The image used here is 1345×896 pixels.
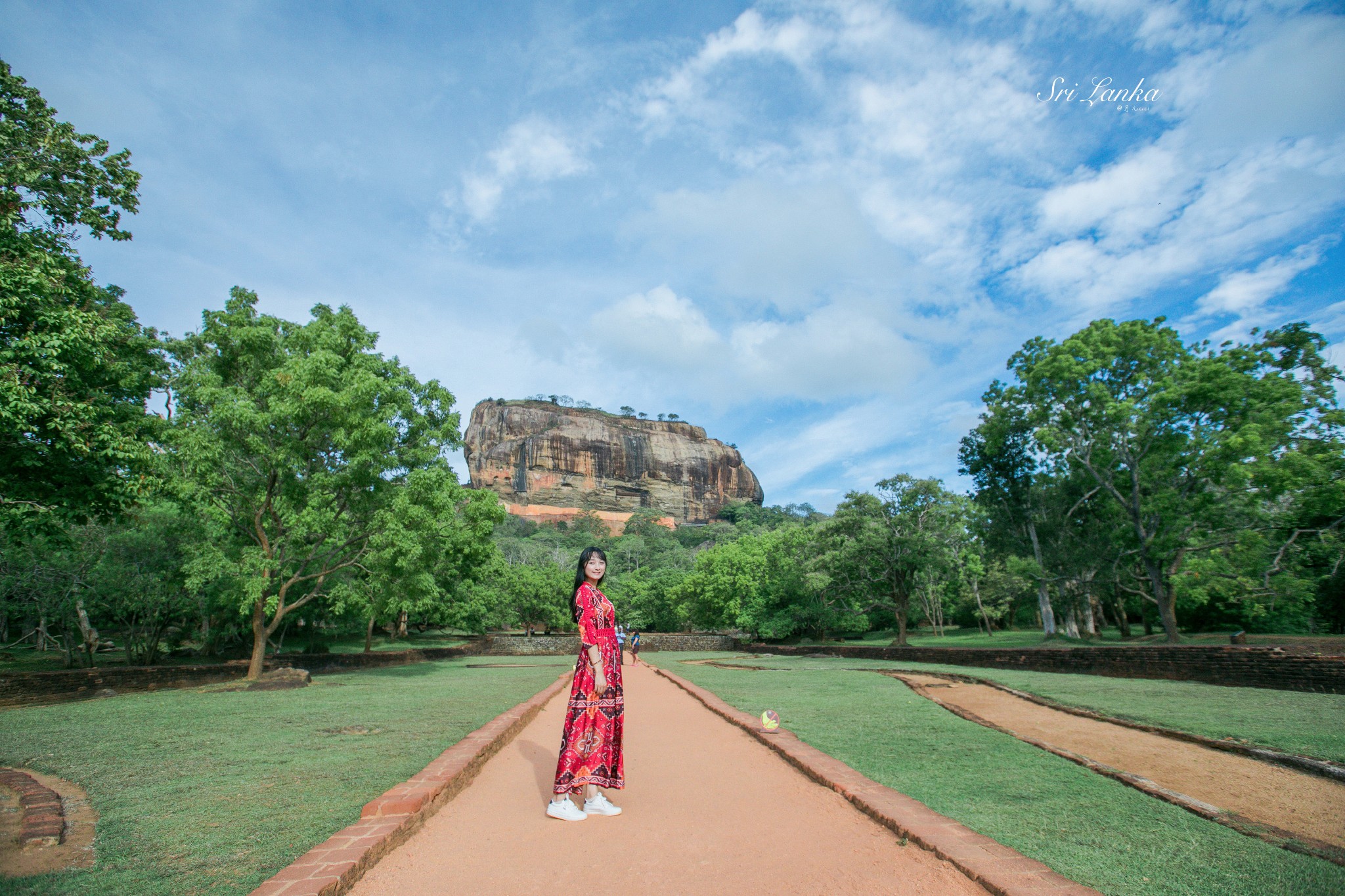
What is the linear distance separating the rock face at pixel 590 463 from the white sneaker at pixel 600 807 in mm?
92460

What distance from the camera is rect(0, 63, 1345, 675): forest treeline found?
27.9 ft

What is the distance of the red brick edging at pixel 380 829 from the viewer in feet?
8.60

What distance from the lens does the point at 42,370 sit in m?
7.23

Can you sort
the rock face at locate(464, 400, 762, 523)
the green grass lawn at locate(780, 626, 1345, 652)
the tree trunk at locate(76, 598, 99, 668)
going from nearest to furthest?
1. the green grass lawn at locate(780, 626, 1345, 652)
2. the tree trunk at locate(76, 598, 99, 668)
3. the rock face at locate(464, 400, 762, 523)

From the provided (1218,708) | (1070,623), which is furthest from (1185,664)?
(1070,623)

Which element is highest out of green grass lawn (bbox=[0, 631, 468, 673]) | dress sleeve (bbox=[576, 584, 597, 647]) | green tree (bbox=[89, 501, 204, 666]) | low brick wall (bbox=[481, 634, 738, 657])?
green tree (bbox=[89, 501, 204, 666])

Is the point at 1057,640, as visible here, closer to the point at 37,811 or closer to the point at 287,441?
the point at 287,441

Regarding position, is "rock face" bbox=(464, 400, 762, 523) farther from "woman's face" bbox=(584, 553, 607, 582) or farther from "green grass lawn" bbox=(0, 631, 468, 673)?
"woman's face" bbox=(584, 553, 607, 582)

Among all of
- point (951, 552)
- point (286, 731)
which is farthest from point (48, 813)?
point (951, 552)

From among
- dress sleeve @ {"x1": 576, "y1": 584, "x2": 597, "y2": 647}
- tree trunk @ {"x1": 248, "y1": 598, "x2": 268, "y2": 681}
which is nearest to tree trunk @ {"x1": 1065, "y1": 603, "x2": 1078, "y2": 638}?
tree trunk @ {"x1": 248, "y1": 598, "x2": 268, "y2": 681}

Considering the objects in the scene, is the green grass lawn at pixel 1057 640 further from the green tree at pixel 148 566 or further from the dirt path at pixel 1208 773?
the green tree at pixel 148 566

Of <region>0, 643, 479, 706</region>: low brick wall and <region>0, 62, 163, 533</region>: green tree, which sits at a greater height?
<region>0, 62, 163, 533</region>: green tree

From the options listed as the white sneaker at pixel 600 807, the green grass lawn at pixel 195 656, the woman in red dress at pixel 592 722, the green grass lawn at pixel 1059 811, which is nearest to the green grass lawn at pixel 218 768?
the woman in red dress at pixel 592 722

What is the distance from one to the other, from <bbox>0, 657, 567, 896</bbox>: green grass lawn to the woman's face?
5.98 ft
